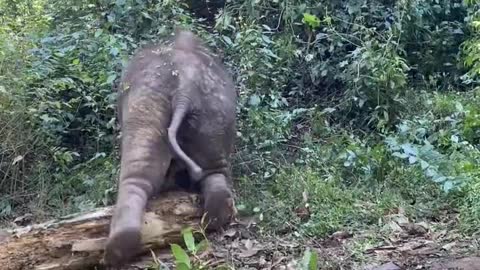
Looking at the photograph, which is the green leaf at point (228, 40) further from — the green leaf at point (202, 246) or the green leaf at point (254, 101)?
the green leaf at point (202, 246)

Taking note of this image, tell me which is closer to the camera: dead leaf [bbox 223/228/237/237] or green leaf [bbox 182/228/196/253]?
green leaf [bbox 182/228/196/253]

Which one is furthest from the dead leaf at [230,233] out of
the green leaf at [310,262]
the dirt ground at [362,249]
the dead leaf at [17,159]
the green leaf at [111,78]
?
the green leaf at [111,78]

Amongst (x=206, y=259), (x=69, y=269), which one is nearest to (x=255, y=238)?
(x=206, y=259)

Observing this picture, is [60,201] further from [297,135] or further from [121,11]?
[121,11]

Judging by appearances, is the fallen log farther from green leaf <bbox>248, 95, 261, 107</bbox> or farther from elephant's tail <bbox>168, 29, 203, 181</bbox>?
green leaf <bbox>248, 95, 261, 107</bbox>

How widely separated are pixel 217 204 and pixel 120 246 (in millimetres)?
717

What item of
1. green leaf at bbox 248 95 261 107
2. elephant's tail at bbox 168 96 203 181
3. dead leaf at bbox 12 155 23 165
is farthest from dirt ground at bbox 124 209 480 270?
dead leaf at bbox 12 155 23 165

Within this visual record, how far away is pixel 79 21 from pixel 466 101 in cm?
365

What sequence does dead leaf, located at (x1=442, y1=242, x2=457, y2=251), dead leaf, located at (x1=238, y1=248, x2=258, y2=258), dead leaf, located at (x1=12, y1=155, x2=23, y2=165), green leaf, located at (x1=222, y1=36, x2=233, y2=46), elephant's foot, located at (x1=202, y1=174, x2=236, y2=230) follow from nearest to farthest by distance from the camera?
dead leaf, located at (x1=442, y1=242, x2=457, y2=251), dead leaf, located at (x1=238, y1=248, x2=258, y2=258), elephant's foot, located at (x1=202, y1=174, x2=236, y2=230), dead leaf, located at (x1=12, y1=155, x2=23, y2=165), green leaf, located at (x1=222, y1=36, x2=233, y2=46)

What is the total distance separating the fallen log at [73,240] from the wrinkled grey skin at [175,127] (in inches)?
4.7

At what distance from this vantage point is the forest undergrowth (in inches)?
209

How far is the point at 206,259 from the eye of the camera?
180 inches

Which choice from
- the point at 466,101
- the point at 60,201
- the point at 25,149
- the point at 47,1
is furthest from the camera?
the point at 47,1

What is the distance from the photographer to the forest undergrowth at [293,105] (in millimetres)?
5312
